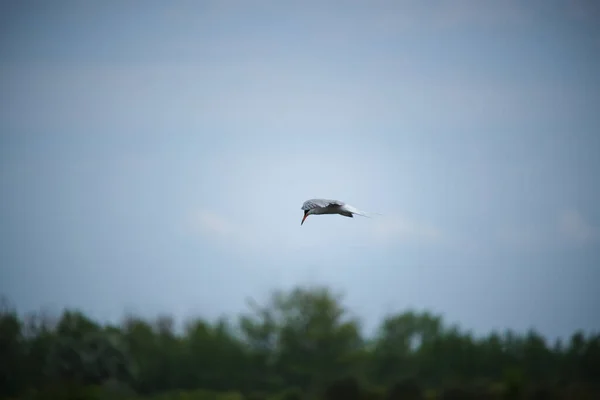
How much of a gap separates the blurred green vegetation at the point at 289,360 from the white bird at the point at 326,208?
32.2 feet

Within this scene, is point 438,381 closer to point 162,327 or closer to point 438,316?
point 438,316

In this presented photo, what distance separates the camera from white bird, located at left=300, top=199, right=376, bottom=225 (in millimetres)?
36062

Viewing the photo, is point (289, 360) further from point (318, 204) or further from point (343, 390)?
point (318, 204)

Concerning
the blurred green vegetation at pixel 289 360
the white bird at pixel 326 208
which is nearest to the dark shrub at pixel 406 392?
the blurred green vegetation at pixel 289 360

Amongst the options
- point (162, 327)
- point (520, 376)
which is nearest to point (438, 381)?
point (520, 376)

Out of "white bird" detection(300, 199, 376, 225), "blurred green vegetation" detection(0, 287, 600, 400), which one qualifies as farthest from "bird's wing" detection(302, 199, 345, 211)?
"blurred green vegetation" detection(0, 287, 600, 400)

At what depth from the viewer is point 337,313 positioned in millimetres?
52031

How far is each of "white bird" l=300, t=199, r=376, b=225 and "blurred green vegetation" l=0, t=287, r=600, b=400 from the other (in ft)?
32.2

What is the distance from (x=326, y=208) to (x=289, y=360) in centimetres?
1503

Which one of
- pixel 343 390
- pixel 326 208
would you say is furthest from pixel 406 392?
pixel 326 208

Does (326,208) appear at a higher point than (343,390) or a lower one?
higher

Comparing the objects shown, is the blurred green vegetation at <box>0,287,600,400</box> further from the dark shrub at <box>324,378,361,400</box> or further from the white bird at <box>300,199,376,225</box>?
the white bird at <box>300,199,376,225</box>

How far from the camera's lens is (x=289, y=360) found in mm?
49094

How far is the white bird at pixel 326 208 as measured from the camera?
1420 inches
